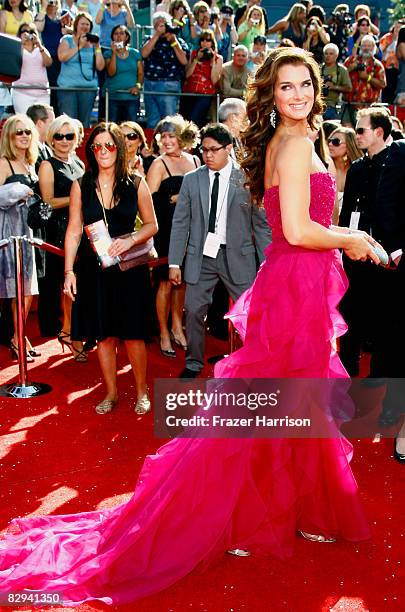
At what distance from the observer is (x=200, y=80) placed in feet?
31.9

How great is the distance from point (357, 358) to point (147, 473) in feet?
9.13

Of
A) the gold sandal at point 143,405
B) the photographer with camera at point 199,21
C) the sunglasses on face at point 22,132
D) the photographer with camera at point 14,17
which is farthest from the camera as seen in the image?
the photographer with camera at point 199,21

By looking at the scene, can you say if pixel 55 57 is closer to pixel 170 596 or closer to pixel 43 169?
pixel 43 169

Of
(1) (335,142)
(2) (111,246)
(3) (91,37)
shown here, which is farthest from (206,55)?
(2) (111,246)

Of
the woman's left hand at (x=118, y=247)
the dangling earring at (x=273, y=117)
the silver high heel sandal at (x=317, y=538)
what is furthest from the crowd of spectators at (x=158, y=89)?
the dangling earring at (x=273, y=117)

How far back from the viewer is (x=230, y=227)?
5336mm

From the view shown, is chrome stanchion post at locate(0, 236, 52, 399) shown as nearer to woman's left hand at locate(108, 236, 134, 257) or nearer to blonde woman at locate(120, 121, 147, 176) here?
woman's left hand at locate(108, 236, 134, 257)

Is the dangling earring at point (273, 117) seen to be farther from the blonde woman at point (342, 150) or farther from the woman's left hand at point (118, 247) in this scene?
the blonde woman at point (342, 150)

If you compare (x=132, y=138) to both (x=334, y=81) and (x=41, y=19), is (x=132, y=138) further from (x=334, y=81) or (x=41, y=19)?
(x=334, y=81)

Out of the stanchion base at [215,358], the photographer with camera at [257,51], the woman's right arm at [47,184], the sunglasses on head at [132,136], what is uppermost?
the photographer with camera at [257,51]

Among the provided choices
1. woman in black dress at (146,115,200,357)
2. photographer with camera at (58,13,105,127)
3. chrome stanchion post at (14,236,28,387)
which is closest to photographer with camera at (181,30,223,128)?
photographer with camera at (58,13,105,127)

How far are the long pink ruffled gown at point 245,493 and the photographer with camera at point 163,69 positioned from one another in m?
6.75

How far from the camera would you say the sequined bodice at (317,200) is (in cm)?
314

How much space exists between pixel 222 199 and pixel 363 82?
233 inches
